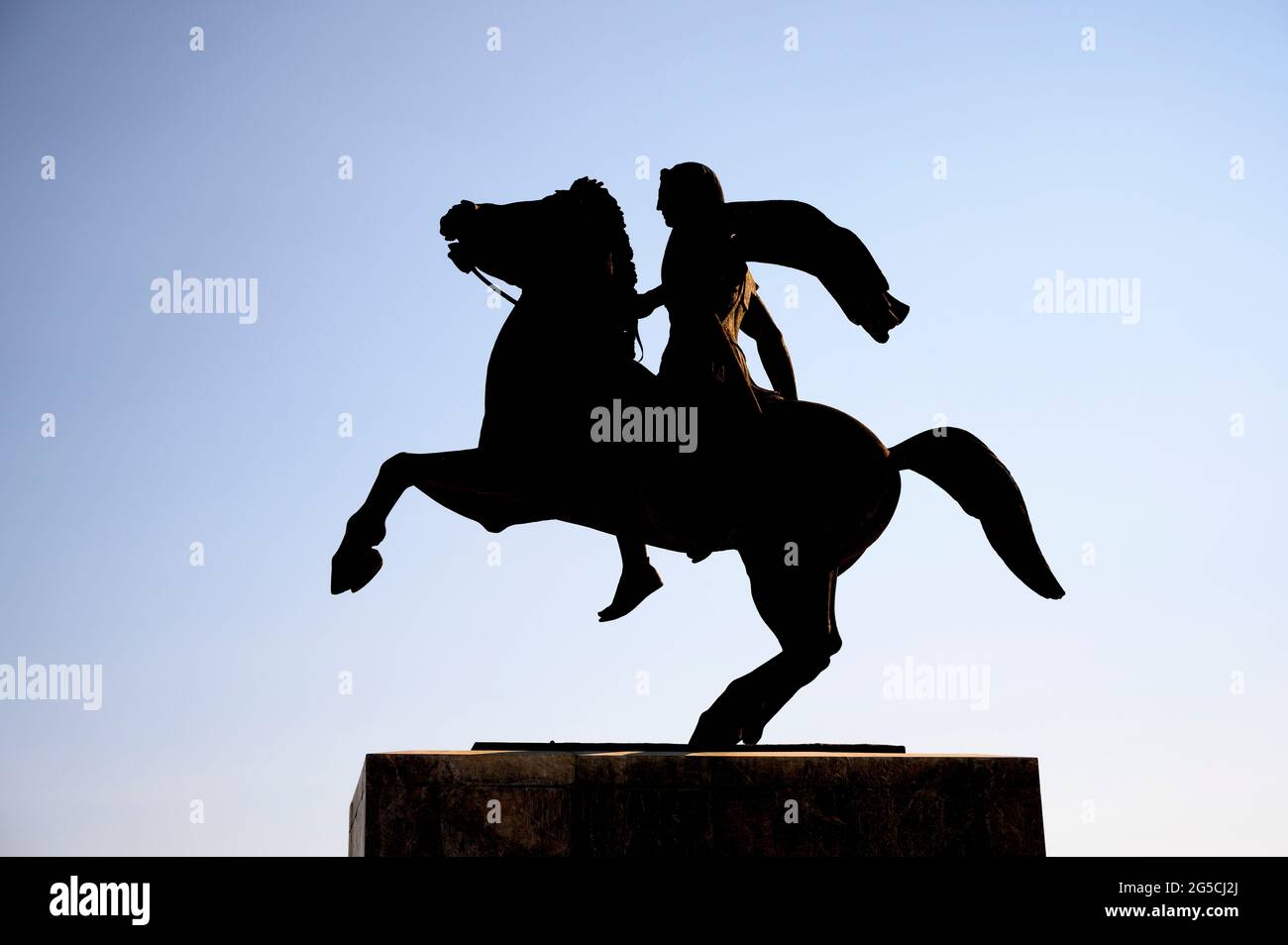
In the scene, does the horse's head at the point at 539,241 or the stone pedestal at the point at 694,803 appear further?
the horse's head at the point at 539,241

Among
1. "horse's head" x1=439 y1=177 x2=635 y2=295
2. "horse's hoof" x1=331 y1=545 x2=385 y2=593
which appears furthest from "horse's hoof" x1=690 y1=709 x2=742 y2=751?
"horse's head" x1=439 y1=177 x2=635 y2=295

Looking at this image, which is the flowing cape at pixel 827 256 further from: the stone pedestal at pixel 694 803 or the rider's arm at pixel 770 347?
the stone pedestal at pixel 694 803

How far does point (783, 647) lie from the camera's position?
8289 mm

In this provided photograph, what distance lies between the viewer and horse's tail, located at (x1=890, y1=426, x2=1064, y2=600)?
27.7 feet

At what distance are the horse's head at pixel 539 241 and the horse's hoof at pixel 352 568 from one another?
184 cm

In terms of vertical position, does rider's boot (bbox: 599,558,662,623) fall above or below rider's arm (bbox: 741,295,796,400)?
below

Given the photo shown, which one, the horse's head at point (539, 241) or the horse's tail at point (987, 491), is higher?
the horse's head at point (539, 241)

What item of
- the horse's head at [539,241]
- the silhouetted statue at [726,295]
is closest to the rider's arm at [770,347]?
the silhouetted statue at [726,295]

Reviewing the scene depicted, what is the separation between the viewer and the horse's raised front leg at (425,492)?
7.88m

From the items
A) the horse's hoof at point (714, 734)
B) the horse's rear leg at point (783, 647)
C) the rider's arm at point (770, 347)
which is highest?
the rider's arm at point (770, 347)

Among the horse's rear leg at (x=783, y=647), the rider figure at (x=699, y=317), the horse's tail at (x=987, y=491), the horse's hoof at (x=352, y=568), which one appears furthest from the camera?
the horse's tail at (x=987, y=491)

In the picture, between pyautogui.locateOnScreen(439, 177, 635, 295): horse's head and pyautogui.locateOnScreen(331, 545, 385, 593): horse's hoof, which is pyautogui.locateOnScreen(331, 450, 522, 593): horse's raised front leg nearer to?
pyautogui.locateOnScreen(331, 545, 385, 593): horse's hoof

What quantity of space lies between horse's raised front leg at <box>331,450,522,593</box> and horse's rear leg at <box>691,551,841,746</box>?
152cm
